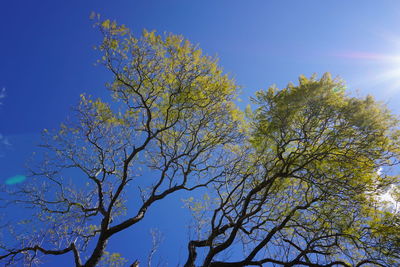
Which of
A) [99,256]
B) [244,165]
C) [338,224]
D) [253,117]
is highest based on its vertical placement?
[253,117]

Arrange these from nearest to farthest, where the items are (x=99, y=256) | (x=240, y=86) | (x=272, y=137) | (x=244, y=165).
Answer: (x=99, y=256) → (x=272, y=137) → (x=244, y=165) → (x=240, y=86)

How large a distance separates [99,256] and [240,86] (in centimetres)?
654

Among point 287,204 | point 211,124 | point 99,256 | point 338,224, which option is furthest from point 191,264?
point 211,124

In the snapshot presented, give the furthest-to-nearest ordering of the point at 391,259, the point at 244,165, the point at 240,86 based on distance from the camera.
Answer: the point at 240,86 < the point at 244,165 < the point at 391,259

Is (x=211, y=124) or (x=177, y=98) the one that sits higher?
(x=177, y=98)

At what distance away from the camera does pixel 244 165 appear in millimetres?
7309

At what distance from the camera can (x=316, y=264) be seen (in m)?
5.18

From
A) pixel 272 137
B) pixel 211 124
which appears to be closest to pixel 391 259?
pixel 272 137

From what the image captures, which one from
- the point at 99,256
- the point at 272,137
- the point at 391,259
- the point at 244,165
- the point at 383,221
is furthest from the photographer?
the point at 244,165

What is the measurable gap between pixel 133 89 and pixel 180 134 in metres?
2.25

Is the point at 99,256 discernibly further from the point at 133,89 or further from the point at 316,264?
the point at 316,264

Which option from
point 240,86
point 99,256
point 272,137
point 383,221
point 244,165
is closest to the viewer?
point 383,221

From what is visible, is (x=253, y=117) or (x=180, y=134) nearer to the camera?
(x=253, y=117)

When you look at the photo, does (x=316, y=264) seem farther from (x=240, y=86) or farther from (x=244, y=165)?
(x=240, y=86)
